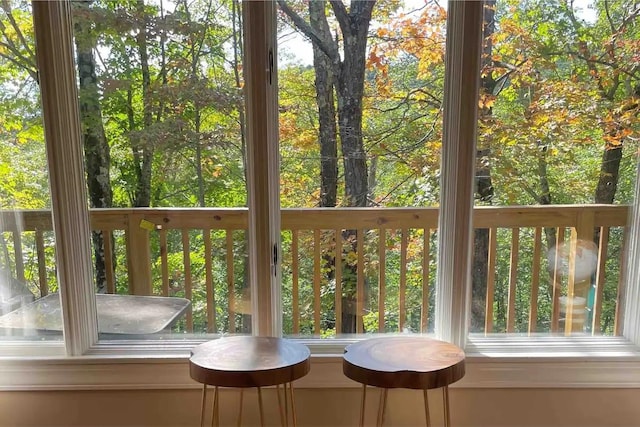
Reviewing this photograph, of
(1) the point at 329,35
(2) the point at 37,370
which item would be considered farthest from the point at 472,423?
(2) the point at 37,370

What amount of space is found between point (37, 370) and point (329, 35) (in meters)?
1.74

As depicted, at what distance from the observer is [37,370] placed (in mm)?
1889

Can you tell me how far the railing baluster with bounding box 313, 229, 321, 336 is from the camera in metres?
1.94

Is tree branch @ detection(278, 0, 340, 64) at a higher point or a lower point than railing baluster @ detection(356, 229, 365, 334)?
higher

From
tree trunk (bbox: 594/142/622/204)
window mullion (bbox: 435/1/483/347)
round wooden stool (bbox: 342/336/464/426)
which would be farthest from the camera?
tree trunk (bbox: 594/142/622/204)

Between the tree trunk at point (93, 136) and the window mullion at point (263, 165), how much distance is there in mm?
583

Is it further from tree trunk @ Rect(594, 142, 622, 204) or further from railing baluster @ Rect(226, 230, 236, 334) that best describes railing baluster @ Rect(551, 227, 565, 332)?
railing baluster @ Rect(226, 230, 236, 334)

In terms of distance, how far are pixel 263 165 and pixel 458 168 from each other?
74 centimetres

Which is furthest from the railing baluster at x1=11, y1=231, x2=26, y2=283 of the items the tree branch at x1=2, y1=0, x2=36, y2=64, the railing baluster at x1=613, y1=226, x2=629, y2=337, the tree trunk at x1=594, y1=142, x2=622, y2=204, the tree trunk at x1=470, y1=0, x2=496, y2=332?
the railing baluster at x1=613, y1=226, x2=629, y2=337

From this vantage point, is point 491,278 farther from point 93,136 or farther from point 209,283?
point 93,136

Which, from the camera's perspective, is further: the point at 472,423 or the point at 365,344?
the point at 472,423

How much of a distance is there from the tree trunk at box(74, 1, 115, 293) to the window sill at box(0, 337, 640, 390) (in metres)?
0.32

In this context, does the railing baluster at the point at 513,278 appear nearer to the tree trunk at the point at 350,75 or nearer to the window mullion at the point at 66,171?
the tree trunk at the point at 350,75

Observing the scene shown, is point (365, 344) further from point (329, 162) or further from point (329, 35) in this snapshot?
point (329, 35)
